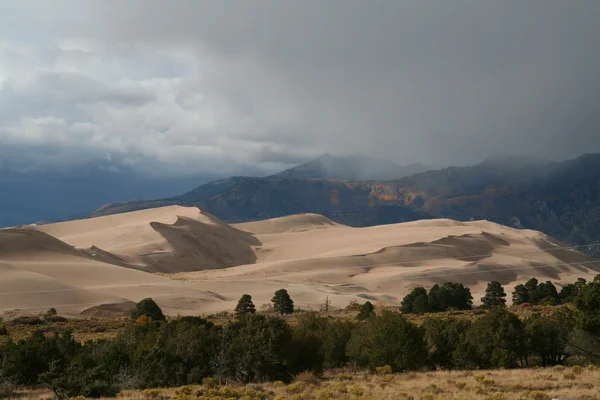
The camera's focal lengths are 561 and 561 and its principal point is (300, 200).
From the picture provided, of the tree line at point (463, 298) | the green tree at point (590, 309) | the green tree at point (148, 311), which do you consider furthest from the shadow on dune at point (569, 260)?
the green tree at point (590, 309)

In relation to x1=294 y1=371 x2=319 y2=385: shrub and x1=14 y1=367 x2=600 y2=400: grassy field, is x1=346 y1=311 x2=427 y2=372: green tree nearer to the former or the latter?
x1=14 y1=367 x2=600 y2=400: grassy field

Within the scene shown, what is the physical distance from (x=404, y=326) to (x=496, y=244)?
123299 mm

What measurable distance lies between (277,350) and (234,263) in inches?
4285

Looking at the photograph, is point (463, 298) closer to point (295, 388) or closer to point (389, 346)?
point (389, 346)

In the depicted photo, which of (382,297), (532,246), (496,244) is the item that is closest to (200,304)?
(382,297)

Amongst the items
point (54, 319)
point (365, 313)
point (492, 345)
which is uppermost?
point (54, 319)

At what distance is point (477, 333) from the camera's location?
3059 centimetres

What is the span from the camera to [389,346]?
27.8 m

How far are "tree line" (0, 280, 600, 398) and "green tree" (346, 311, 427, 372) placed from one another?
0.05 metres

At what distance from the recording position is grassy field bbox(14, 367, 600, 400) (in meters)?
18.4

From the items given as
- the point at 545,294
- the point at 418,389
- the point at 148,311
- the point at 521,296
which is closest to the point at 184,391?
the point at 418,389

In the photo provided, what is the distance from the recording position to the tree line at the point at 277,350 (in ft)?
80.8

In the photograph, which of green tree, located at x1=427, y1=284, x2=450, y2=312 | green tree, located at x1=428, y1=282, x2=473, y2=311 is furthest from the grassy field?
green tree, located at x1=428, y1=282, x2=473, y2=311

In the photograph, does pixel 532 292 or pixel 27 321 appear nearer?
pixel 27 321
